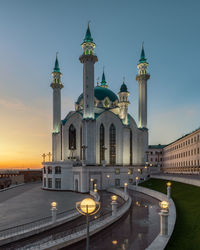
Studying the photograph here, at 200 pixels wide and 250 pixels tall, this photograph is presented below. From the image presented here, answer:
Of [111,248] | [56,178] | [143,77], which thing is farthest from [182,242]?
[143,77]

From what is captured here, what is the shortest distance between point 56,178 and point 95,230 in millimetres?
34207

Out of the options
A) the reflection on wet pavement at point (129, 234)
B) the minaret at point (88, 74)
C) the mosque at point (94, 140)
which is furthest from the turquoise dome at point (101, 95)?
the reflection on wet pavement at point (129, 234)

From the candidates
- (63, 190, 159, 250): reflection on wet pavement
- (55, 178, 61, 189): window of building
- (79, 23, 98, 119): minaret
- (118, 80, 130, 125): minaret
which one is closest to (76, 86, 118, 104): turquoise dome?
(118, 80, 130, 125): minaret

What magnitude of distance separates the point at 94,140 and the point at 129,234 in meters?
37.1

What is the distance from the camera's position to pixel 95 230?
16.0 meters

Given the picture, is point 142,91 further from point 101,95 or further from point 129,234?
point 129,234

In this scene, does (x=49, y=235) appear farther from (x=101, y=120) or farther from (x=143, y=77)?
(x=143, y=77)

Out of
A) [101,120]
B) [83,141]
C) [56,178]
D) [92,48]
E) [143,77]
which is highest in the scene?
[92,48]

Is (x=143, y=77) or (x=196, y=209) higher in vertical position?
(x=143, y=77)

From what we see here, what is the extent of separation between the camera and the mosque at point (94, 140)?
156ft

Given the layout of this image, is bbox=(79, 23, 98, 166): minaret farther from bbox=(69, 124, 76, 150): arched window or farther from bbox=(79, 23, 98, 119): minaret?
bbox=(69, 124, 76, 150): arched window

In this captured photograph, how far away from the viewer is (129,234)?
15680mm

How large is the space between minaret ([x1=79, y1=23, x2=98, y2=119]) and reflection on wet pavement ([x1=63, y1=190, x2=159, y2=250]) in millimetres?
33915

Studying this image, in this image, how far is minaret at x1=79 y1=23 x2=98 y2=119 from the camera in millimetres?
52688
